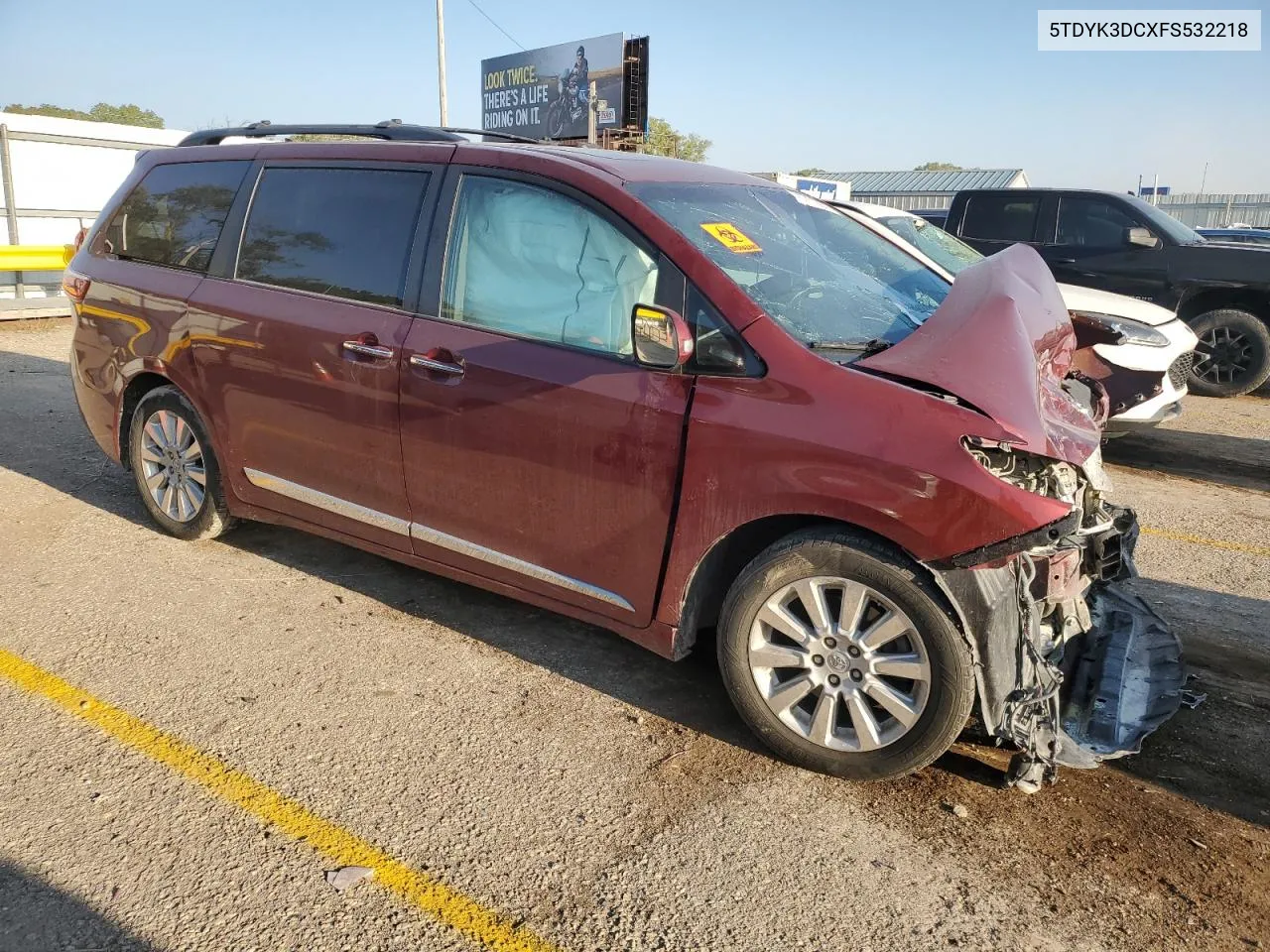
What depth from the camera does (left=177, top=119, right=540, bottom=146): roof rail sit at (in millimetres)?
4148

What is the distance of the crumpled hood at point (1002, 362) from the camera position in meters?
2.84

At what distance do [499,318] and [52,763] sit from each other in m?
2.00

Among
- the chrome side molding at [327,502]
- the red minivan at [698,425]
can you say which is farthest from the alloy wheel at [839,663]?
the chrome side molding at [327,502]

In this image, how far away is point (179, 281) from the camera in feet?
15.0

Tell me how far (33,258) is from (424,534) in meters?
11.0

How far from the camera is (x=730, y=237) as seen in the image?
3445 mm

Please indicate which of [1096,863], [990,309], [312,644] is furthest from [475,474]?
[1096,863]

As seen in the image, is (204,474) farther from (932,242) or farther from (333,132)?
(932,242)

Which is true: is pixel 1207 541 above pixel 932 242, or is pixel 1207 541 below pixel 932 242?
below

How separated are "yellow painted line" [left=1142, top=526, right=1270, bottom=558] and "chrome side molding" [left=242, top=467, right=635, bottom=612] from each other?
11.9 feet

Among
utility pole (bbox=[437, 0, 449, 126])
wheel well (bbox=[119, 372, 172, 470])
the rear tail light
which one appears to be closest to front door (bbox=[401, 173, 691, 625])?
wheel well (bbox=[119, 372, 172, 470])

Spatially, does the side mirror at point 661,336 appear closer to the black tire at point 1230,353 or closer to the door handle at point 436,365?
the door handle at point 436,365

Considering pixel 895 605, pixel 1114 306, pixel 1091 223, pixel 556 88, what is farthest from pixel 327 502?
pixel 556 88

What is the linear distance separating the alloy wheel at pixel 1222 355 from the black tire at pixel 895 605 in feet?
28.1
